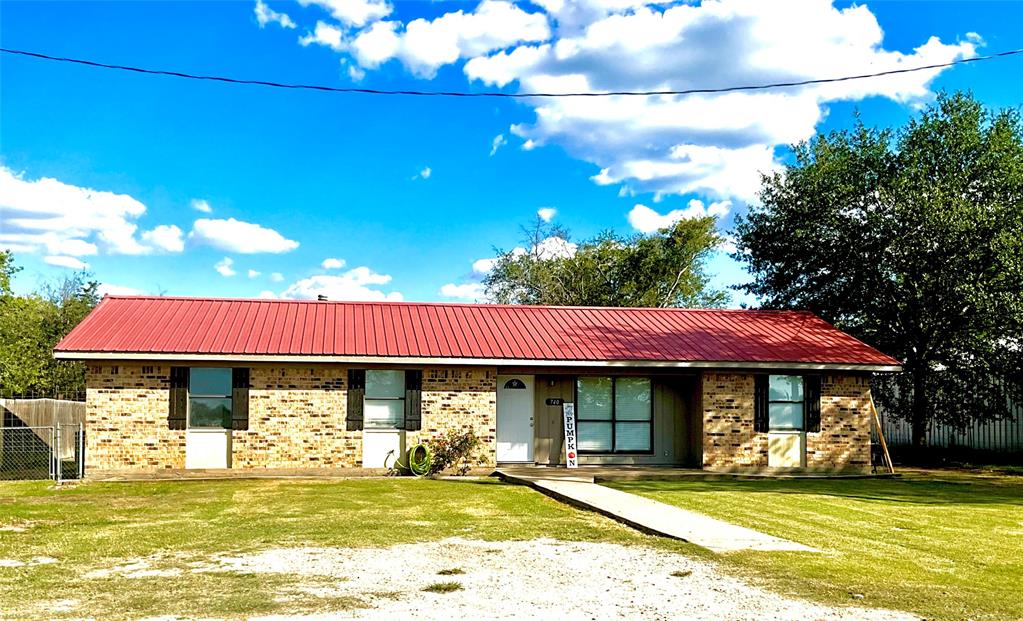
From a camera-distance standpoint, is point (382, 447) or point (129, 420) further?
point (382, 447)

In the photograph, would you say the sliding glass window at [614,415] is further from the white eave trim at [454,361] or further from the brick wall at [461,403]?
the brick wall at [461,403]

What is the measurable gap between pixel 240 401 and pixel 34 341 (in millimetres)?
21833

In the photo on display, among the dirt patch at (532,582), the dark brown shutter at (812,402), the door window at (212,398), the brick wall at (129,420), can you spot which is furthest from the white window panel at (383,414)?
the dirt patch at (532,582)

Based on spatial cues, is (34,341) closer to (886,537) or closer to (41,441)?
(41,441)

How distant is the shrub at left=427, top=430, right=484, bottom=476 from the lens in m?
19.1

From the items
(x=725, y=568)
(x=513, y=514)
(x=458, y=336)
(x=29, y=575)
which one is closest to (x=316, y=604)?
(x=29, y=575)

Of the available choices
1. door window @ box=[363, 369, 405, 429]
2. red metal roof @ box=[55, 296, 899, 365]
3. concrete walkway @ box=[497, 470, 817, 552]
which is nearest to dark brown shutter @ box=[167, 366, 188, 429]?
red metal roof @ box=[55, 296, 899, 365]

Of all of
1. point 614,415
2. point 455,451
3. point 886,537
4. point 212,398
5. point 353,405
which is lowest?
point 886,537

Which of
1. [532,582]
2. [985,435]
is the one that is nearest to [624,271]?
[985,435]

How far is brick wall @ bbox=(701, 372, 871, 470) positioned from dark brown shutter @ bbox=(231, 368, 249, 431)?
903 cm

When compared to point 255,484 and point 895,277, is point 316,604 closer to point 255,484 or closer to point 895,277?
point 255,484

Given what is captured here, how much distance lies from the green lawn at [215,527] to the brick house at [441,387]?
140cm

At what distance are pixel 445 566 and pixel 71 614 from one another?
10.5ft

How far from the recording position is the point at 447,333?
20500 mm
